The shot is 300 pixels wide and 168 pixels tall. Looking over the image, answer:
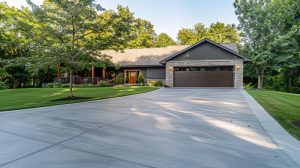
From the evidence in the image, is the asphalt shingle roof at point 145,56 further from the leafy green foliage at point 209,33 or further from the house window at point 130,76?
the leafy green foliage at point 209,33

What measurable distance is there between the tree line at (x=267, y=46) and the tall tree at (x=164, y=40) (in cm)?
2130

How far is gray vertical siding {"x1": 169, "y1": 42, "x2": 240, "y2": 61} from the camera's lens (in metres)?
21.2

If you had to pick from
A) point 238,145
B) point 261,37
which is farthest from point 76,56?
point 261,37

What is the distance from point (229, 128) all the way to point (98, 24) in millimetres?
9074

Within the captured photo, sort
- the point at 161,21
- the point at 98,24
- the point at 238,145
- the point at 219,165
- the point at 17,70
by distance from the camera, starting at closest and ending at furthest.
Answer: the point at 219,165, the point at 238,145, the point at 98,24, the point at 17,70, the point at 161,21

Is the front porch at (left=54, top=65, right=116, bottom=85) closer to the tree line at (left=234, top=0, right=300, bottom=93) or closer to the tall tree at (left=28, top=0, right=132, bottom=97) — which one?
the tall tree at (left=28, top=0, right=132, bottom=97)

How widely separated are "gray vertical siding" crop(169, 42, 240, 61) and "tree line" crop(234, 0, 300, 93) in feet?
14.5

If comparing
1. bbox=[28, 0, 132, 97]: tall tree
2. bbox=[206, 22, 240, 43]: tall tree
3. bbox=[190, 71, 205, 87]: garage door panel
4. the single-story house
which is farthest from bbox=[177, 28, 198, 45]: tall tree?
bbox=[28, 0, 132, 97]: tall tree

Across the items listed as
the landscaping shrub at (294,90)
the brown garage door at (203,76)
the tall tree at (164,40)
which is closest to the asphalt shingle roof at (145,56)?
the brown garage door at (203,76)

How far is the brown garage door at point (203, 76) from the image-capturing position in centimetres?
2136

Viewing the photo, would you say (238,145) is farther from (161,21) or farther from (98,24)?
(161,21)

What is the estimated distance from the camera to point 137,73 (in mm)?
26047

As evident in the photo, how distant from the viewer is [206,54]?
21672mm

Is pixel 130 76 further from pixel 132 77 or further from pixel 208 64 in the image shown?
pixel 208 64
